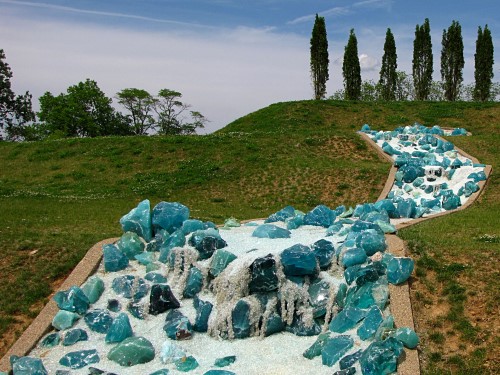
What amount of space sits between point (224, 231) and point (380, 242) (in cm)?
334

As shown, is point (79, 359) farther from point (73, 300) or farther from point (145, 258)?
point (145, 258)

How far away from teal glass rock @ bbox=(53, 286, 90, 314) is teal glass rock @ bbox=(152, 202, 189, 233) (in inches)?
83.0

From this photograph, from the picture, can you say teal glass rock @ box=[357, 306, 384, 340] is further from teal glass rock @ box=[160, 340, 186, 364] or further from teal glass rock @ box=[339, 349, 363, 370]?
teal glass rock @ box=[160, 340, 186, 364]

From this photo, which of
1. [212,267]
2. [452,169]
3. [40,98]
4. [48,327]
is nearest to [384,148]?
[452,169]

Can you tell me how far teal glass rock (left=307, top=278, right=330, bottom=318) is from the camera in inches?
309

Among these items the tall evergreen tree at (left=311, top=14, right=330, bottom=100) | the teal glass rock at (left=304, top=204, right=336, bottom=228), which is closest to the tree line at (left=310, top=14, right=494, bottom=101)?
the tall evergreen tree at (left=311, top=14, right=330, bottom=100)

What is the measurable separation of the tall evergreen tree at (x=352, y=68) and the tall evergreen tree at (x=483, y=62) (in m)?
9.37

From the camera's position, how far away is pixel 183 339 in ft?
25.5

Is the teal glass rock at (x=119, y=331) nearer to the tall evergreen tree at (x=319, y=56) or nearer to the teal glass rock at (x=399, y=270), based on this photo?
the teal glass rock at (x=399, y=270)

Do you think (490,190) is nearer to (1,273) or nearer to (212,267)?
(212,267)

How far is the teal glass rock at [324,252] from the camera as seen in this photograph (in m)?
8.48

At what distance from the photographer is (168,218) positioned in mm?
9992

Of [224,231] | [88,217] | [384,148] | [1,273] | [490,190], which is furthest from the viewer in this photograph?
[384,148]

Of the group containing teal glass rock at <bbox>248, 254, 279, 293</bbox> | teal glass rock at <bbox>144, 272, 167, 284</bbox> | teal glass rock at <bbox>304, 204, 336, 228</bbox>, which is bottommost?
teal glass rock at <bbox>144, 272, 167, 284</bbox>
